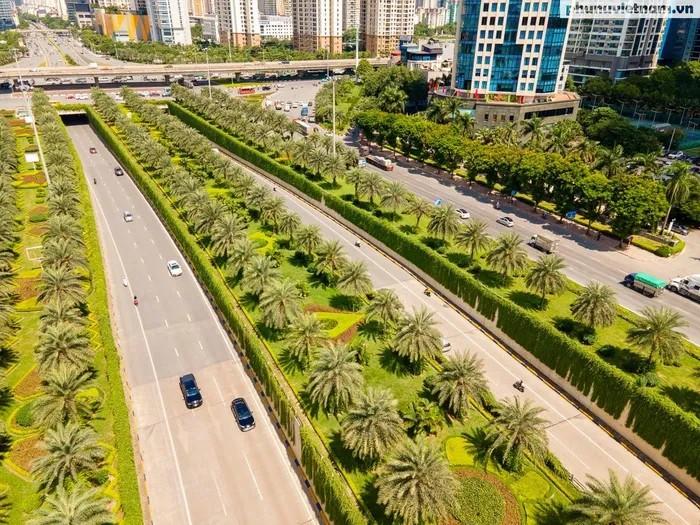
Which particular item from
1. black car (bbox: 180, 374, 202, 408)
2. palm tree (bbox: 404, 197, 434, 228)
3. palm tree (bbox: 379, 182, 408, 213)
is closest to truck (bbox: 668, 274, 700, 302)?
palm tree (bbox: 404, 197, 434, 228)

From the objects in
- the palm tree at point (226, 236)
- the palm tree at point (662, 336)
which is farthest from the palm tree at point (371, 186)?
the palm tree at point (662, 336)

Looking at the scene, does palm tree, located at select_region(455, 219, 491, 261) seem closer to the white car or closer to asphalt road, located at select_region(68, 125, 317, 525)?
asphalt road, located at select_region(68, 125, 317, 525)

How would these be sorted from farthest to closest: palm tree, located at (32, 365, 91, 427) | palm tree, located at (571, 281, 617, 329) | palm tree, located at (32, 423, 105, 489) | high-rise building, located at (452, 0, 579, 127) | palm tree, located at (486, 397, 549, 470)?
high-rise building, located at (452, 0, 579, 127)
palm tree, located at (571, 281, 617, 329)
palm tree, located at (32, 365, 91, 427)
palm tree, located at (486, 397, 549, 470)
palm tree, located at (32, 423, 105, 489)

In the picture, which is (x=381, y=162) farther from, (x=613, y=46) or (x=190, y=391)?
(x=613, y=46)

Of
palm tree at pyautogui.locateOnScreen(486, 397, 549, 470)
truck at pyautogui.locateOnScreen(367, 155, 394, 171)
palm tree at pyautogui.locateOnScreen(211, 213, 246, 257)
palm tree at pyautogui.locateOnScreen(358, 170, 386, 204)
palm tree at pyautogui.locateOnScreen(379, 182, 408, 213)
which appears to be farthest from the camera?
truck at pyautogui.locateOnScreen(367, 155, 394, 171)

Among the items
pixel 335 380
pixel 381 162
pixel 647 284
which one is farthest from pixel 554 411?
pixel 381 162

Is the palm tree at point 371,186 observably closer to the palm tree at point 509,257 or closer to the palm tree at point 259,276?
the palm tree at point 509,257

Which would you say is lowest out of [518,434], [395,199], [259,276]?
[518,434]
